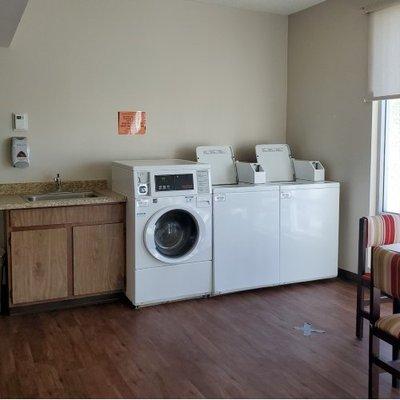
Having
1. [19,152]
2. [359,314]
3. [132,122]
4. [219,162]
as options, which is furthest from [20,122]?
[359,314]

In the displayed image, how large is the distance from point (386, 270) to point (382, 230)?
1027 millimetres

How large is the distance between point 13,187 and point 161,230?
1307 millimetres

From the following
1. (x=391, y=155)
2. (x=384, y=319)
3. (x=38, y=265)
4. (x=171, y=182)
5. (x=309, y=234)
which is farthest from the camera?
(x=309, y=234)

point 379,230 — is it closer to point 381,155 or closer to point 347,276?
point 381,155

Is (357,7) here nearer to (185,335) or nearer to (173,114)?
(173,114)

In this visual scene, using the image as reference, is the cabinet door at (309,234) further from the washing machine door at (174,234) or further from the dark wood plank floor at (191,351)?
the washing machine door at (174,234)

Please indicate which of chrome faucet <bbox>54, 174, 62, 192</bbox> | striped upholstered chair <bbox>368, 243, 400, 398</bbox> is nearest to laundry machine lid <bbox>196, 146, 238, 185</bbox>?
chrome faucet <bbox>54, 174, 62, 192</bbox>

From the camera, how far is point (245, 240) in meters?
4.21

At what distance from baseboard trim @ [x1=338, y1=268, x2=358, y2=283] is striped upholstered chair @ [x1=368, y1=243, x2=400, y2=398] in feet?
6.84

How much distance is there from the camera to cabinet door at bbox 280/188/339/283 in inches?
172

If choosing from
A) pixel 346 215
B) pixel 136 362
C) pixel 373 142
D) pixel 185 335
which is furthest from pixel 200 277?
pixel 373 142

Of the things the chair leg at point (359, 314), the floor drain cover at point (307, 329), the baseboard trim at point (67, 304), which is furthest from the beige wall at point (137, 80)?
the chair leg at point (359, 314)

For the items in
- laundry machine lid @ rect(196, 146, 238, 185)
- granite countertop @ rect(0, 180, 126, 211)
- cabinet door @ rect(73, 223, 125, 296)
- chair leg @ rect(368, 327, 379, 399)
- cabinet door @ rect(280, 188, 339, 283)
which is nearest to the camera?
chair leg @ rect(368, 327, 379, 399)

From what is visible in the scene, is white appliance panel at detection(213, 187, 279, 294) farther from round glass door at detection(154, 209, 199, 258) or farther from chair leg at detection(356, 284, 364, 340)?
chair leg at detection(356, 284, 364, 340)
